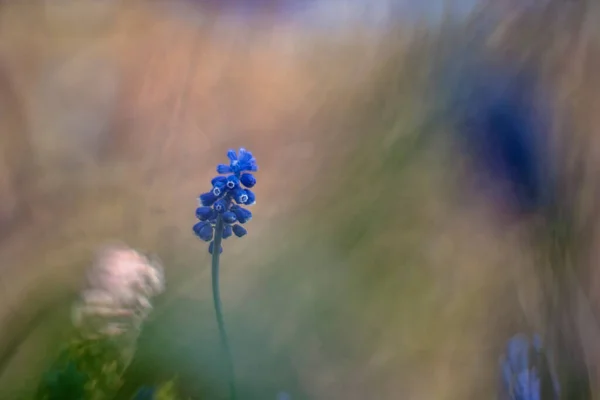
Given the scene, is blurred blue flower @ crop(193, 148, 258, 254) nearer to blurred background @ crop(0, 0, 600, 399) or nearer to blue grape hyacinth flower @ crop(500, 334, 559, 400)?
blurred background @ crop(0, 0, 600, 399)

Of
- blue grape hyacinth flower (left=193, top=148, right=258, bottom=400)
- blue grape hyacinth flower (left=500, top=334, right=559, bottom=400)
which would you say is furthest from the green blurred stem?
blue grape hyacinth flower (left=500, top=334, right=559, bottom=400)

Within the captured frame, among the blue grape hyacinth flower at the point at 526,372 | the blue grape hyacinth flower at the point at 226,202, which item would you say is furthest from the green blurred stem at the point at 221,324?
the blue grape hyacinth flower at the point at 526,372

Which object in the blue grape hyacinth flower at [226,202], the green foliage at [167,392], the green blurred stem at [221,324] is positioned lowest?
the green foliage at [167,392]

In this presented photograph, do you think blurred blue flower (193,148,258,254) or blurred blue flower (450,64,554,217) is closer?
blurred blue flower (193,148,258,254)

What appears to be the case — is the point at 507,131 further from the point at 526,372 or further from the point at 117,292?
the point at 117,292

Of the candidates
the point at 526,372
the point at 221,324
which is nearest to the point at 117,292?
the point at 221,324

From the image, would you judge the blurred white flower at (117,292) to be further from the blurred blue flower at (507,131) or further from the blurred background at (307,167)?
the blurred blue flower at (507,131)
